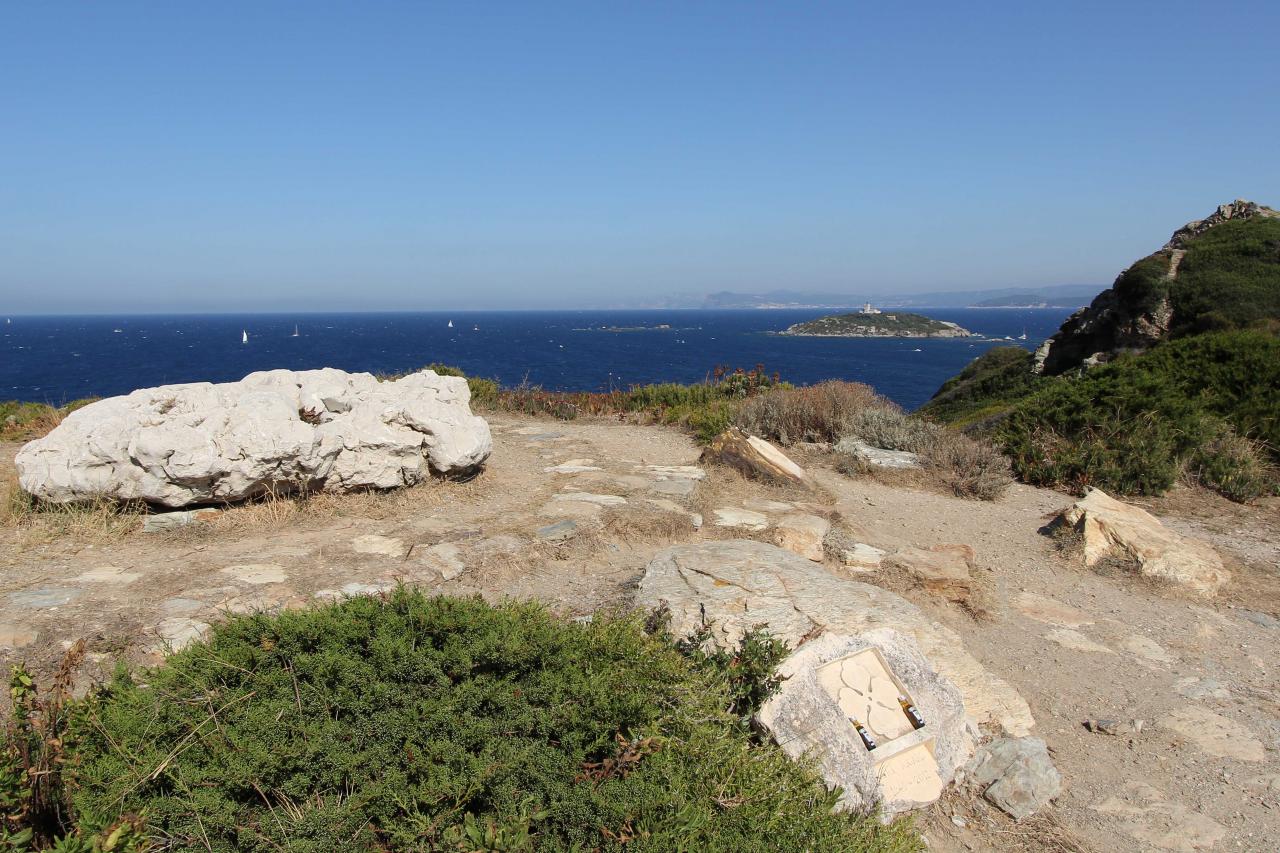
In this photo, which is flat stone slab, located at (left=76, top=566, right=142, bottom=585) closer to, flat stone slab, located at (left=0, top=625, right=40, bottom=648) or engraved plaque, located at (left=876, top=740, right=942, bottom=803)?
flat stone slab, located at (left=0, top=625, right=40, bottom=648)

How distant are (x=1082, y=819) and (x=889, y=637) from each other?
117 cm

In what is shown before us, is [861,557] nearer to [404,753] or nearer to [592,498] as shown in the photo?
[592,498]

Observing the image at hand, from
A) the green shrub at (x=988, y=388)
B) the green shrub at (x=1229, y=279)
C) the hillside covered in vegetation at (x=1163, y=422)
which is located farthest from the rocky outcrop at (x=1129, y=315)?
the hillside covered in vegetation at (x=1163, y=422)

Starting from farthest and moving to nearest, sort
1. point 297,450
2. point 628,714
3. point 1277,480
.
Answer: point 1277,480, point 297,450, point 628,714

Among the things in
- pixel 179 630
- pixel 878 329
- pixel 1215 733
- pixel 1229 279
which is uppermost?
pixel 1229 279

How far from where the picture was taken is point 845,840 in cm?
276

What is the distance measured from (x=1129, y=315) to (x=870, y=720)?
22.9m

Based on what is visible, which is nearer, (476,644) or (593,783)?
(593,783)

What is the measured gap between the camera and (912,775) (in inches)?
137

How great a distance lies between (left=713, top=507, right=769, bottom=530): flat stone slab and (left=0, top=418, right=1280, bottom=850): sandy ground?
147 millimetres

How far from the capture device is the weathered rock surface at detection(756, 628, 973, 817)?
333 centimetres

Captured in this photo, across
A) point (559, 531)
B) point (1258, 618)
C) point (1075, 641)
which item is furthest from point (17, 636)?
point (1258, 618)

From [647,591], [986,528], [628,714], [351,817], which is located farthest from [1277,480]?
[351,817]

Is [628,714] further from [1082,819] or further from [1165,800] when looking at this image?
[1165,800]
